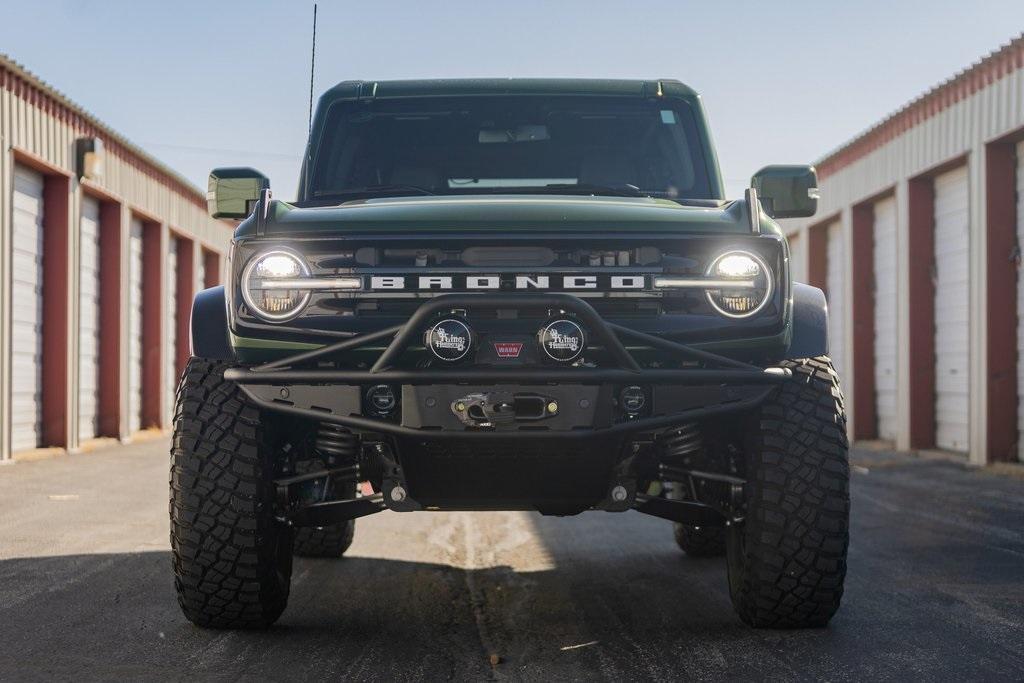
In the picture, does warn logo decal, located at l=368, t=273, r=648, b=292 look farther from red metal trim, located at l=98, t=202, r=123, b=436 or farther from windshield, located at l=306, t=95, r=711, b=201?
red metal trim, located at l=98, t=202, r=123, b=436

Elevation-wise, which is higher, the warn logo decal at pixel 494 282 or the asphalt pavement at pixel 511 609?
the warn logo decal at pixel 494 282

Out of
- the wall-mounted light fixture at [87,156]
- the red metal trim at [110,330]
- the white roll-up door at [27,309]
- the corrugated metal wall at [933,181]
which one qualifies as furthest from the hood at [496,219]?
the red metal trim at [110,330]

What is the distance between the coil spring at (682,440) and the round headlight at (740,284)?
0.48m

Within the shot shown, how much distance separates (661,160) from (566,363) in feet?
6.54

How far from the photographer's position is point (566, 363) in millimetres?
4137

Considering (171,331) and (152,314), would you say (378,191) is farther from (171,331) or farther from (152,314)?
(171,331)

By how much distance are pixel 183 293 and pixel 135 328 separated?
3.05 meters

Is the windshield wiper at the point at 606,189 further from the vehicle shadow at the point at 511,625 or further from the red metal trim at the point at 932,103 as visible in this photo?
the red metal trim at the point at 932,103

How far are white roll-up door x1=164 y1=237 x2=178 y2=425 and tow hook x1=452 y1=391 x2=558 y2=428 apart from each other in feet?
62.1

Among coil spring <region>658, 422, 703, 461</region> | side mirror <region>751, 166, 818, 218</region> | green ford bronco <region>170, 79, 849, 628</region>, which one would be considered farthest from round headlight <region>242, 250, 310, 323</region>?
side mirror <region>751, 166, 818, 218</region>

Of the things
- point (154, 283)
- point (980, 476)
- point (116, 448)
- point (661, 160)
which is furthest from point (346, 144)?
point (154, 283)

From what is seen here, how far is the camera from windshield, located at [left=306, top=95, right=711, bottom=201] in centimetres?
581

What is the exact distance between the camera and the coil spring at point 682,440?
4570 millimetres

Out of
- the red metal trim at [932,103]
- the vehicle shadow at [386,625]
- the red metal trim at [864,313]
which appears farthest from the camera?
the red metal trim at [864,313]
